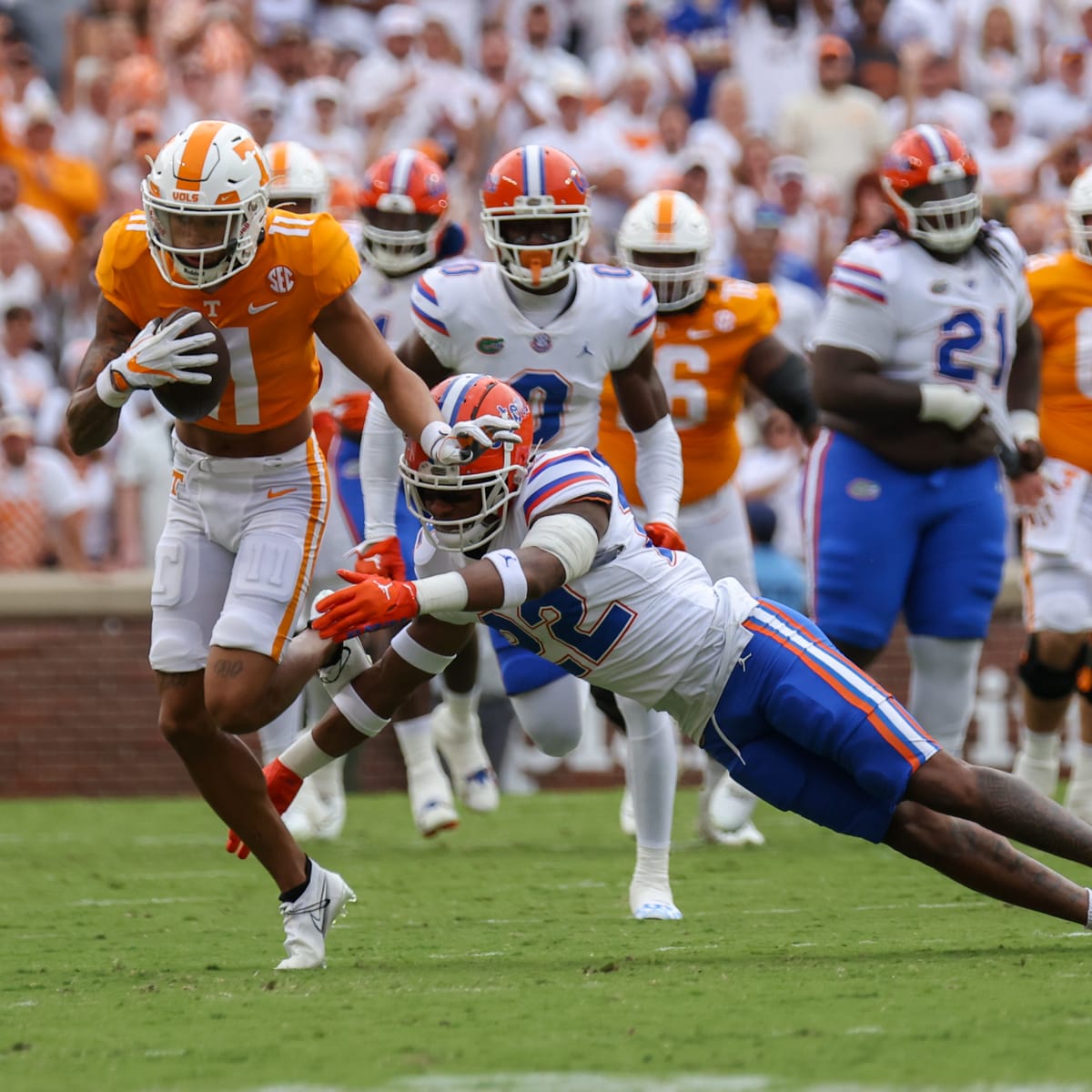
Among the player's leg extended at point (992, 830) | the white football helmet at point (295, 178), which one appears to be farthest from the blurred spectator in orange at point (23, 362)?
the player's leg extended at point (992, 830)

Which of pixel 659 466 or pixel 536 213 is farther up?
pixel 536 213

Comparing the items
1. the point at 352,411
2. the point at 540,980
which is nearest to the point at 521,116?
the point at 352,411

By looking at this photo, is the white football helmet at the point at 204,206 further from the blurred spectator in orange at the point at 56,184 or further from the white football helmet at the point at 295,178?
the blurred spectator in orange at the point at 56,184

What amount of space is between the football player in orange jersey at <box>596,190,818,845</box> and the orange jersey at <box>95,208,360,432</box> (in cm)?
225

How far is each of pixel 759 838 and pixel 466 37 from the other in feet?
26.2

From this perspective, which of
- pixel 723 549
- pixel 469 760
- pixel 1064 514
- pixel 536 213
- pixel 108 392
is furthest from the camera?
pixel 469 760

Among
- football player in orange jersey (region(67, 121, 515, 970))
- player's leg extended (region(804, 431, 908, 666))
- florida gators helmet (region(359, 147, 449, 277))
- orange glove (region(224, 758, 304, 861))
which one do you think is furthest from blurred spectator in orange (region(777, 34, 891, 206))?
orange glove (region(224, 758, 304, 861))

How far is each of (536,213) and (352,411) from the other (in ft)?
6.75

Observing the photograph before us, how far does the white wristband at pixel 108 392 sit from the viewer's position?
4.64 metres

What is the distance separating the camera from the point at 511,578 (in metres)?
4.27

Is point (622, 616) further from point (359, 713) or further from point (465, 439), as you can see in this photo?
point (359, 713)

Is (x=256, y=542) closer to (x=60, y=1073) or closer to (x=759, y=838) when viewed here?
(x=60, y=1073)

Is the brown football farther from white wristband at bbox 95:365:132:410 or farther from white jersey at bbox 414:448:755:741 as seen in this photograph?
white jersey at bbox 414:448:755:741

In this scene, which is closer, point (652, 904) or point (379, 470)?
point (652, 904)
